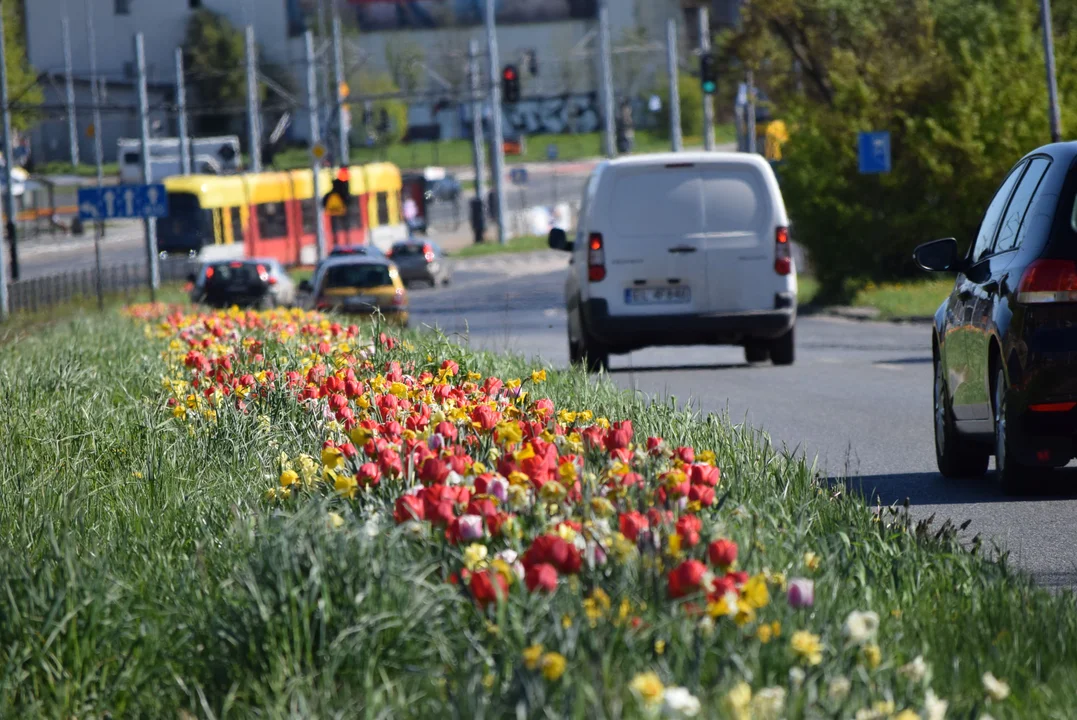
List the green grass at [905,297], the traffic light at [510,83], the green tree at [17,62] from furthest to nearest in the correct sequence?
the green tree at [17,62], the traffic light at [510,83], the green grass at [905,297]

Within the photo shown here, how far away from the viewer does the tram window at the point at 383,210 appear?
67875 mm

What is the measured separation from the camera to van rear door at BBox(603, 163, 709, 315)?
17500 mm

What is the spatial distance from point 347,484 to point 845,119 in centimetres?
3175

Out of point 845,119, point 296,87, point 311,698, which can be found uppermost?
point 296,87

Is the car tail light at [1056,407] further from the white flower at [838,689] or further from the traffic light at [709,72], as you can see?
the traffic light at [709,72]

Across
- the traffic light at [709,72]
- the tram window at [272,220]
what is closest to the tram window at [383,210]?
the tram window at [272,220]

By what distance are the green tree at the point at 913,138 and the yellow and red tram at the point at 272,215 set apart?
2037cm

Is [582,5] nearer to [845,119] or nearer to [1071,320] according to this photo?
[845,119]

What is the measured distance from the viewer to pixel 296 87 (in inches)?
4648

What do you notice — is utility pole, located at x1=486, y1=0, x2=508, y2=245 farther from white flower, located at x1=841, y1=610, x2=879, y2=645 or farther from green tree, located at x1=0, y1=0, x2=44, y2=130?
white flower, located at x1=841, y1=610, x2=879, y2=645

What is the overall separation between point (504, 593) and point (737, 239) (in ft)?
45.2

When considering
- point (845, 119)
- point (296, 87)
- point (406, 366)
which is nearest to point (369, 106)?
point (296, 87)

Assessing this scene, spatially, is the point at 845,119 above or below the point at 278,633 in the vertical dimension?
above

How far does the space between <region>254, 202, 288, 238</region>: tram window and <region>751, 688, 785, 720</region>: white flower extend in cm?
5496
